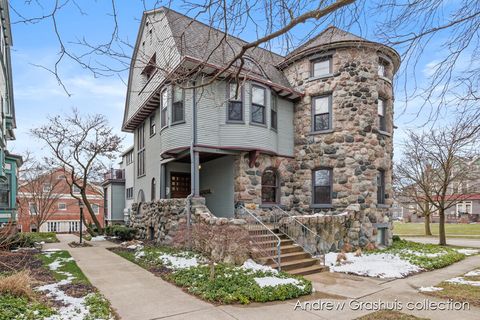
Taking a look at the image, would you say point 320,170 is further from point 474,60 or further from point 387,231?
point 474,60

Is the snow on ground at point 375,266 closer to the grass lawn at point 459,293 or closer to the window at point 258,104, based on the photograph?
the grass lawn at point 459,293

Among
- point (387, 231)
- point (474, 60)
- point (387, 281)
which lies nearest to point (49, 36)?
point (474, 60)

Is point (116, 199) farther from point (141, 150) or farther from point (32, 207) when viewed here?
point (32, 207)

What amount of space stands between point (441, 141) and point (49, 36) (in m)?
16.4

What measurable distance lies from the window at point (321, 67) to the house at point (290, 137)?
4 cm

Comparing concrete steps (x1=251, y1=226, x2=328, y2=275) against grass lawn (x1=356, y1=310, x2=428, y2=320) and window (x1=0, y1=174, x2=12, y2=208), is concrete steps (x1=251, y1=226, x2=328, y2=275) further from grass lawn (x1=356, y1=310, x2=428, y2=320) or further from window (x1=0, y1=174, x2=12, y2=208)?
window (x1=0, y1=174, x2=12, y2=208)

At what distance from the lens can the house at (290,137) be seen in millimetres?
11383

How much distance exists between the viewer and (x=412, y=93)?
13.0ft

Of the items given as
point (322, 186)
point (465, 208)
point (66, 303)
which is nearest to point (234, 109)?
point (322, 186)

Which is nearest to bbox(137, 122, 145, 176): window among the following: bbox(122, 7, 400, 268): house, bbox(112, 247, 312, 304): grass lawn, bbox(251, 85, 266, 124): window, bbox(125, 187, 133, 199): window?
bbox(122, 7, 400, 268): house

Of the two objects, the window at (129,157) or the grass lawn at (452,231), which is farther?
the grass lawn at (452,231)

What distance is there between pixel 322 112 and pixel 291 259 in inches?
254

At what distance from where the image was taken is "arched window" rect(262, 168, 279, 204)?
41.6 ft

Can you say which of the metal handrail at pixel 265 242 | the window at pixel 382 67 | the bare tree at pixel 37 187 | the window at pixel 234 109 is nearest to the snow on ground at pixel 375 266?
the metal handrail at pixel 265 242
